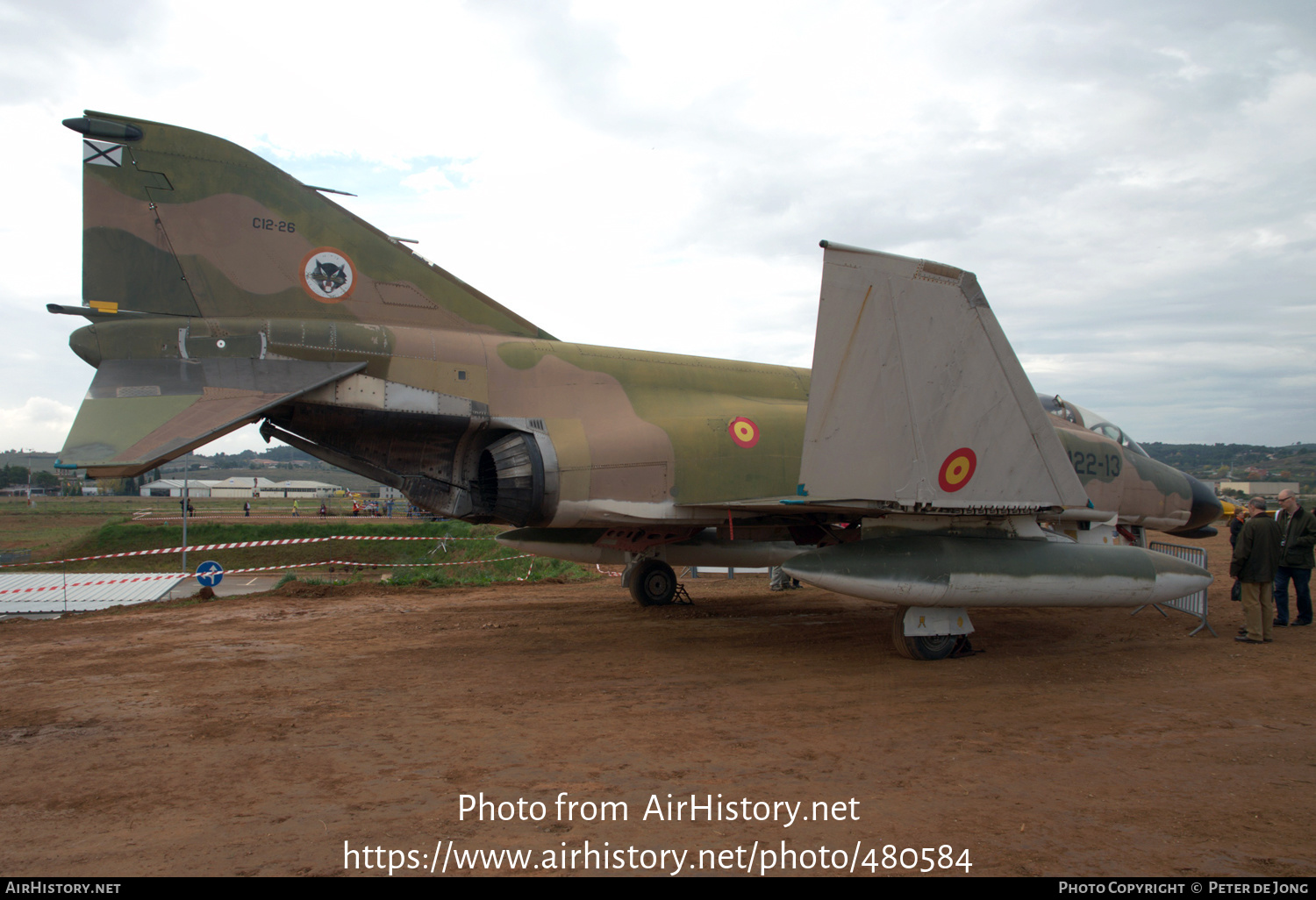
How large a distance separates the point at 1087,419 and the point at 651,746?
24.5ft

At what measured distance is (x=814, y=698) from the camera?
5.53 m

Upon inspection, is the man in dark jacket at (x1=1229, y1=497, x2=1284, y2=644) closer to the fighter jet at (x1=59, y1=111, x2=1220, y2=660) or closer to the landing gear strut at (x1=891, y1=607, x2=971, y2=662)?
the fighter jet at (x1=59, y1=111, x2=1220, y2=660)

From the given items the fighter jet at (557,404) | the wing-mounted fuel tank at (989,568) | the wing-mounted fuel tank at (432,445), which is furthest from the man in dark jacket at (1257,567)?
the wing-mounted fuel tank at (432,445)

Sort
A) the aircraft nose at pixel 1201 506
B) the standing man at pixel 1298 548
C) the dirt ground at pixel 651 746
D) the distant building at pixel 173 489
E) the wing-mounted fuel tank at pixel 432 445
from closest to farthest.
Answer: the dirt ground at pixel 651 746, the wing-mounted fuel tank at pixel 432 445, the standing man at pixel 1298 548, the aircraft nose at pixel 1201 506, the distant building at pixel 173 489

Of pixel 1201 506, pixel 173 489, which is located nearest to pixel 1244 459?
pixel 1201 506

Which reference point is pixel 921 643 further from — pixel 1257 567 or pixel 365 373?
pixel 365 373

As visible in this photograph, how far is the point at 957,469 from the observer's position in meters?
6.27

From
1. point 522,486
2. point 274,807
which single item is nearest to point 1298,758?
point 274,807

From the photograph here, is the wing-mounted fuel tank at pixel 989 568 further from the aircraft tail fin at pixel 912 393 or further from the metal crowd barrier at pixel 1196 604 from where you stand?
the metal crowd barrier at pixel 1196 604

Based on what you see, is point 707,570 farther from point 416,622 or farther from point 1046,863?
point 1046,863

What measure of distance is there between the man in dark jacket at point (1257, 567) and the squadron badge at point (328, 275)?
9459mm

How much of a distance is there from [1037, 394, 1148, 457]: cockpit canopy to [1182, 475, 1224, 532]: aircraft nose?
3.23 ft

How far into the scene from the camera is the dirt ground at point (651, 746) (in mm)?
3094
